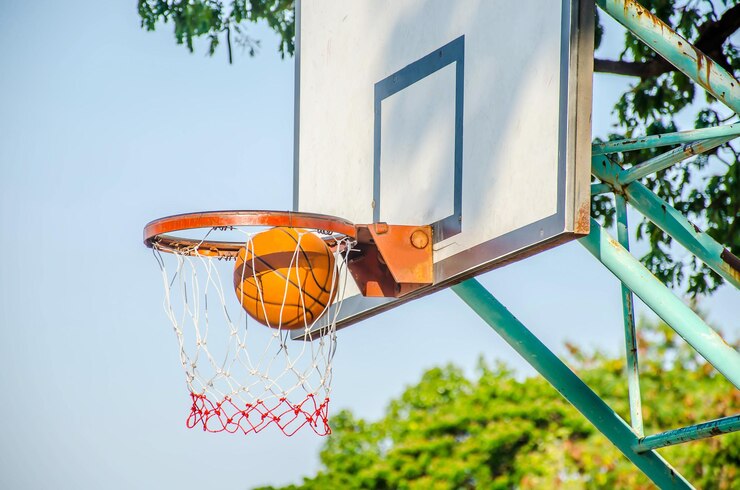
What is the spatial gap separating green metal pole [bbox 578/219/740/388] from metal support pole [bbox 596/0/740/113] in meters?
0.67

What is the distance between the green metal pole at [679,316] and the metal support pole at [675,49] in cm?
67

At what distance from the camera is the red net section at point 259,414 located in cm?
494

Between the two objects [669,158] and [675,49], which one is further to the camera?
[669,158]

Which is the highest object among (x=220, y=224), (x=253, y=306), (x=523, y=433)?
(x=220, y=224)

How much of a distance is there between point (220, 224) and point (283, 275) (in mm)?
337

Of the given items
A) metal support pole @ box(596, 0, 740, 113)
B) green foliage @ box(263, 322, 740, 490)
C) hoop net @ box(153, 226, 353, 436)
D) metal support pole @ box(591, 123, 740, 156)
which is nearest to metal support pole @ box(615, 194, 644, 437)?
metal support pole @ box(591, 123, 740, 156)

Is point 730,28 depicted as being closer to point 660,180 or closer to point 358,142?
point 660,180

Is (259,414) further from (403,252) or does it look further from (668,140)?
(668,140)

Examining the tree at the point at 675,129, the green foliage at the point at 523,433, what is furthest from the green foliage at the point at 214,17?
the green foliage at the point at 523,433

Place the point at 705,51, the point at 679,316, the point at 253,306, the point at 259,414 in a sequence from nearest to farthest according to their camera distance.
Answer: the point at 679,316 < the point at 253,306 < the point at 259,414 < the point at 705,51

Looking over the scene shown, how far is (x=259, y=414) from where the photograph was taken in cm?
504

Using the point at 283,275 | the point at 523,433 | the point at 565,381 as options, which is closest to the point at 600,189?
the point at 565,381

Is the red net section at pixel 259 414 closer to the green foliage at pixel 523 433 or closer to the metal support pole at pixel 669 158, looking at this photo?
the metal support pole at pixel 669 158

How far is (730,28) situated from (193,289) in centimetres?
370
